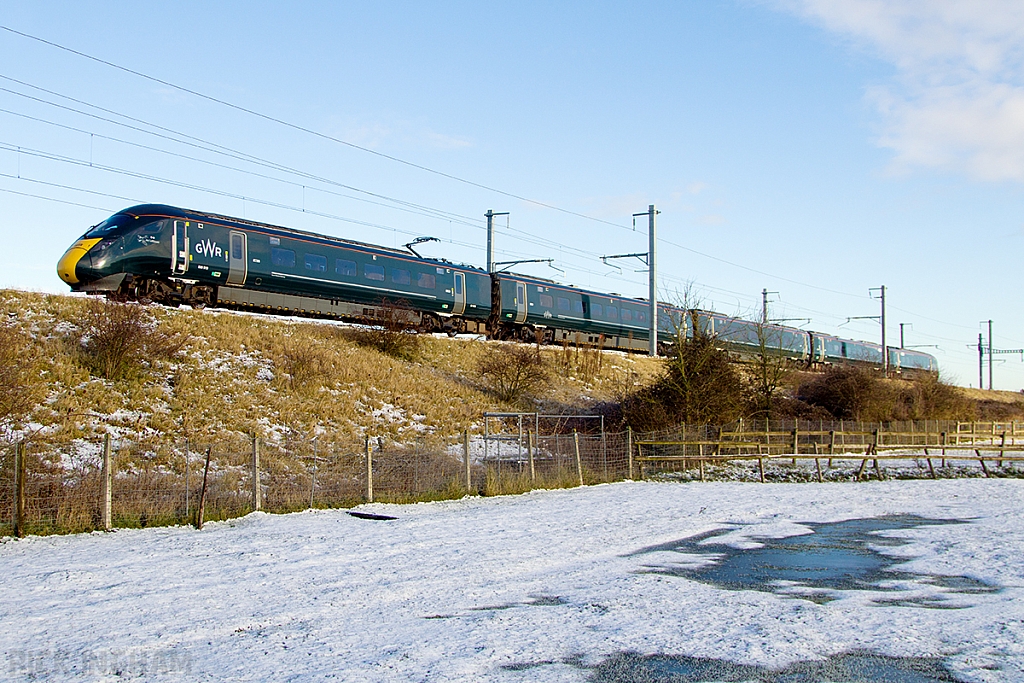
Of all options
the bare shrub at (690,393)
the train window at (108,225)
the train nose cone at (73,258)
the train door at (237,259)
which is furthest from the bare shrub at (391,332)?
the train nose cone at (73,258)

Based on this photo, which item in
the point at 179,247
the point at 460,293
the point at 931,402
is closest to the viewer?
the point at 179,247

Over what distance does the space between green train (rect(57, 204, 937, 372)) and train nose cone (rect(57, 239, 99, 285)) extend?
4 cm

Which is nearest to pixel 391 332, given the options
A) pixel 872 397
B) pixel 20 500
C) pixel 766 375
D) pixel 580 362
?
pixel 580 362

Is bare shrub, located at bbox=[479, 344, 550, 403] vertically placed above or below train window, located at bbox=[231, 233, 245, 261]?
below

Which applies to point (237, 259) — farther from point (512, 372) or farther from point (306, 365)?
point (512, 372)

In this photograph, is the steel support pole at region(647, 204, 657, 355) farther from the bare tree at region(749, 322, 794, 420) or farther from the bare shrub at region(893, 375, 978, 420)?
the bare shrub at region(893, 375, 978, 420)

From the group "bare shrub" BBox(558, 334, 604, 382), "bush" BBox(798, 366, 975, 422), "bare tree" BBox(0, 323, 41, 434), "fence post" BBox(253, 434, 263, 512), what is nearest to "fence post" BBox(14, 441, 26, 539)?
"fence post" BBox(253, 434, 263, 512)

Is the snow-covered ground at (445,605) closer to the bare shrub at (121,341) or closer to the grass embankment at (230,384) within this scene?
the grass embankment at (230,384)

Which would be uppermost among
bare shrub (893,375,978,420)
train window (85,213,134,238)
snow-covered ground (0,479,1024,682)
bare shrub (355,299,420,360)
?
train window (85,213,134,238)

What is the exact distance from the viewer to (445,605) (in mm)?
9211

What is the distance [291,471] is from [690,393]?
56.8 ft

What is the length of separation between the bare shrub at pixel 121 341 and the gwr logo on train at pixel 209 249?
264cm

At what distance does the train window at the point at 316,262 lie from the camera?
3228cm

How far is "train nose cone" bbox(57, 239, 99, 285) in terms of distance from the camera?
2729 cm
